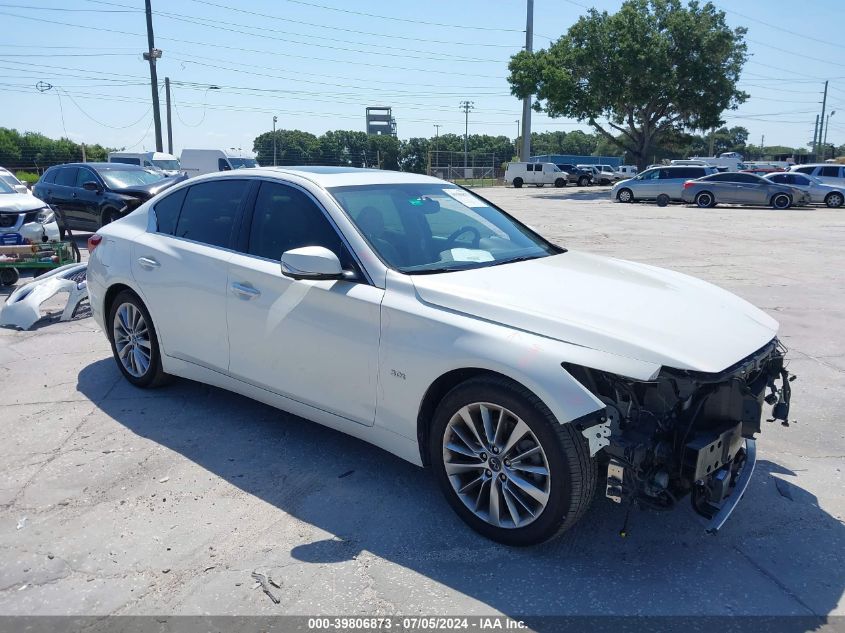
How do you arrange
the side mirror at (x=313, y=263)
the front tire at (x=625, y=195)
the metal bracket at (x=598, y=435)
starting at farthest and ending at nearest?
Result: the front tire at (x=625, y=195) → the side mirror at (x=313, y=263) → the metal bracket at (x=598, y=435)

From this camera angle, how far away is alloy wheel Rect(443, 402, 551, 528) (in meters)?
3.08

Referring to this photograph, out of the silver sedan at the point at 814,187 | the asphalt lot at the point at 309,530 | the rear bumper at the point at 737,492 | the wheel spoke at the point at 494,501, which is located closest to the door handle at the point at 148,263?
the asphalt lot at the point at 309,530

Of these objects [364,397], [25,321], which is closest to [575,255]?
[364,397]

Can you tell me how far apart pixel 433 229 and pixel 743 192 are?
27584 millimetres

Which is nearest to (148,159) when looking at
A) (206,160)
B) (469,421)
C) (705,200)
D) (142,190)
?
(206,160)

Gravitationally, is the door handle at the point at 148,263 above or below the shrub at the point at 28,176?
above

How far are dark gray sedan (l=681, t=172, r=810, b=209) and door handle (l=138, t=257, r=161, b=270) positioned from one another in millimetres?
27815

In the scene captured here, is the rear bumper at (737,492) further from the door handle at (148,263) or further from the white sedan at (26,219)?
the white sedan at (26,219)

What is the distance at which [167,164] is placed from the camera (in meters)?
31.0

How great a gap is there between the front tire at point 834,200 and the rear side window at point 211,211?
99.1 ft

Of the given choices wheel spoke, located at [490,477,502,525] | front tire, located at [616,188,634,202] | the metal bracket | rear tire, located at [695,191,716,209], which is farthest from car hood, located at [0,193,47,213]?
front tire, located at [616,188,634,202]

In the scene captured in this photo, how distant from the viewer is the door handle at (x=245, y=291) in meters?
4.14

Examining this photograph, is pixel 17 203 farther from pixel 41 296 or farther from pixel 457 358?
pixel 457 358

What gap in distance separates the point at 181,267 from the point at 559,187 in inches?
1989
